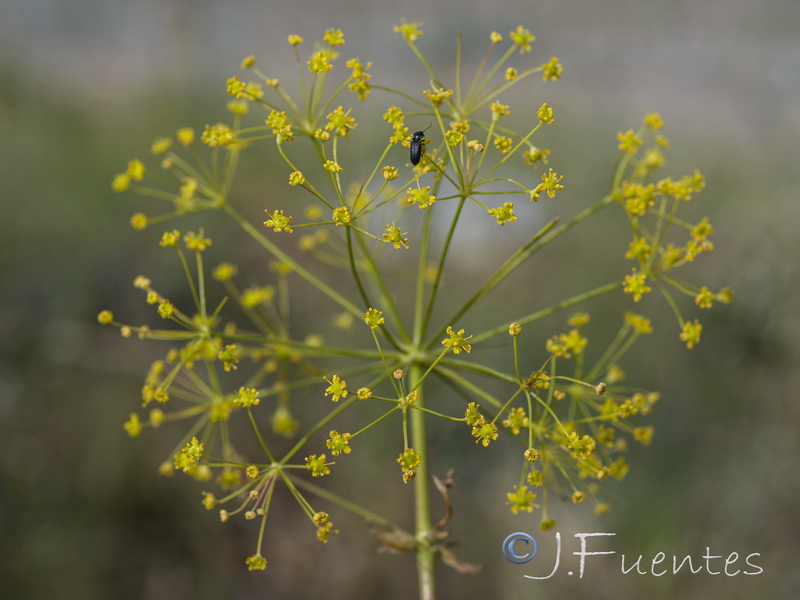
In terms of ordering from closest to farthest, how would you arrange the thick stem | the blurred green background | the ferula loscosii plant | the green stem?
the ferula loscosii plant < the thick stem < the green stem < the blurred green background

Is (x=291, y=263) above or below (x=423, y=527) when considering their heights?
above

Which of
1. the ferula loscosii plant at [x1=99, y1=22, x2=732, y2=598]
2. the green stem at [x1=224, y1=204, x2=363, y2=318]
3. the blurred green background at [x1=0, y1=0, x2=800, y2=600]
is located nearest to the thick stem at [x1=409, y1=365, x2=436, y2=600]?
the ferula loscosii plant at [x1=99, y1=22, x2=732, y2=598]

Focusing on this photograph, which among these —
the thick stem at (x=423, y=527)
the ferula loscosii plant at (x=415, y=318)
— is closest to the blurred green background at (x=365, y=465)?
the ferula loscosii plant at (x=415, y=318)

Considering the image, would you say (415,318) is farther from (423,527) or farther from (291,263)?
(423,527)

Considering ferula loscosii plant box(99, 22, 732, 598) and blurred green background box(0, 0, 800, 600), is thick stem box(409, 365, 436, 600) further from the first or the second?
blurred green background box(0, 0, 800, 600)

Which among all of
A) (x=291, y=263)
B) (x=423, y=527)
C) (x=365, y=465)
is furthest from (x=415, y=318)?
(x=365, y=465)

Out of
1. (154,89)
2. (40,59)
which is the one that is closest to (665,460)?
(154,89)

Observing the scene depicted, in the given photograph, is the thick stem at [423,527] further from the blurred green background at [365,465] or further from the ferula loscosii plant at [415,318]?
the blurred green background at [365,465]

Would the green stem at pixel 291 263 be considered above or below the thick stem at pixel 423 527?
above
